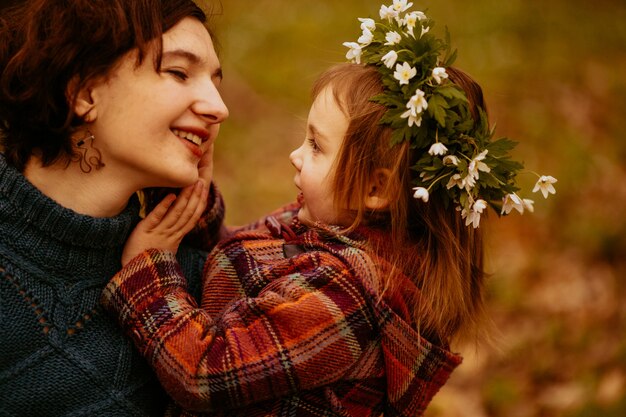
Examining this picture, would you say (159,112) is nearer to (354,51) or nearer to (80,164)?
(80,164)

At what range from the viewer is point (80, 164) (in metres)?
2.20

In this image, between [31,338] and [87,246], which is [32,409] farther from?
[87,246]

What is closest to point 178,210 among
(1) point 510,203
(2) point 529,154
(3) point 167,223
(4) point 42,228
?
(3) point 167,223

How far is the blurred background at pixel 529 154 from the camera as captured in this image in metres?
4.46

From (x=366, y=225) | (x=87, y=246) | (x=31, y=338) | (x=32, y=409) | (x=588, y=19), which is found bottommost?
(x=32, y=409)

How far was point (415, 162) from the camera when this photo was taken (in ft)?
7.57

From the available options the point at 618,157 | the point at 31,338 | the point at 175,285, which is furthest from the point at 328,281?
the point at 618,157

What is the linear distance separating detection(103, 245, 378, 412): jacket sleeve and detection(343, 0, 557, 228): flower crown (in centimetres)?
44

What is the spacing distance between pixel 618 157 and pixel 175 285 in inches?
214

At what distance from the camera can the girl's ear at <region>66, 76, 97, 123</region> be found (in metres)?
2.13

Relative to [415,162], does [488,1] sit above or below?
above

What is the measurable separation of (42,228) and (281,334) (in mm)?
792

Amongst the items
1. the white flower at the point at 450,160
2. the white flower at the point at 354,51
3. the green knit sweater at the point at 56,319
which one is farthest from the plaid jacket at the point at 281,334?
the white flower at the point at 354,51

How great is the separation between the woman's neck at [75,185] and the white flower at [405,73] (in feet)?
3.12
